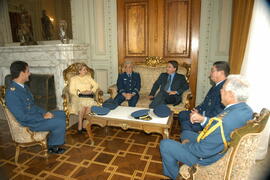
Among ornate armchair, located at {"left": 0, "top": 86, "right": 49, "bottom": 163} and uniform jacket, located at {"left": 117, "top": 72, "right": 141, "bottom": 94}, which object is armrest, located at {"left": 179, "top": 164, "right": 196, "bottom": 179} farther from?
uniform jacket, located at {"left": 117, "top": 72, "right": 141, "bottom": 94}

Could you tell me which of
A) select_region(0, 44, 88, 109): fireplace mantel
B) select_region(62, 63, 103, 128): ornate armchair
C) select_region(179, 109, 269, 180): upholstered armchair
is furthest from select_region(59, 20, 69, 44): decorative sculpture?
select_region(179, 109, 269, 180): upholstered armchair

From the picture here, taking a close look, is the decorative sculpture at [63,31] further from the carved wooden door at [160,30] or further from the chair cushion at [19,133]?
the chair cushion at [19,133]

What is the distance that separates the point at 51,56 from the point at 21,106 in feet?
7.12

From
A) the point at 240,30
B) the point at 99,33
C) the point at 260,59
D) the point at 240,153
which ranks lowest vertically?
the point at 240,153

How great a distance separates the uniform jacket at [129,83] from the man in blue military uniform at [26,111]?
60.9 inches

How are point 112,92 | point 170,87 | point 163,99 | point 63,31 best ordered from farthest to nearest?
1. point 63,31
2. point 112,92
3. point 170,87
4. point 163,99

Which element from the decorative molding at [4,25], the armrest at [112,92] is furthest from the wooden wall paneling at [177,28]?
the decorative molding at [4,25]

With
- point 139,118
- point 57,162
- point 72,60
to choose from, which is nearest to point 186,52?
point 139,118

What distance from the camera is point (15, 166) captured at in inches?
98.6

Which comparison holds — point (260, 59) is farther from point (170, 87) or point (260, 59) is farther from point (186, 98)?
point (170, 87)

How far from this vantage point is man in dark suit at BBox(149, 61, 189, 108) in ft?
11.7

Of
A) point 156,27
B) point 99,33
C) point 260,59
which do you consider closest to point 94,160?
point 260,59

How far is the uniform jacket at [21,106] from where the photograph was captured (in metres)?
2.37

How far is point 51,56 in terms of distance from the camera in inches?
169
